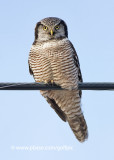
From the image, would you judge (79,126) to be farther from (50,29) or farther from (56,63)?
(50,29)

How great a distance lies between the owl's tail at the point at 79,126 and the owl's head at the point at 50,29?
2060mm

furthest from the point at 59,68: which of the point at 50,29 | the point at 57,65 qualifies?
the point at 50,29

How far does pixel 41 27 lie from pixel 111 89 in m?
3.68

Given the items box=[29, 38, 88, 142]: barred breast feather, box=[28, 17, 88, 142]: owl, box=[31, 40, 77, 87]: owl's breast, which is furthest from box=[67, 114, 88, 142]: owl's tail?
box=[31, 40, 77, 87]: owl's breast

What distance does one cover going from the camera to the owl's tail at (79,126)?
8.32 m

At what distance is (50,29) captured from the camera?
26.1ft

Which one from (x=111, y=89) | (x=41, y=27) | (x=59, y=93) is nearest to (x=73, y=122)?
(x=59, y=93)

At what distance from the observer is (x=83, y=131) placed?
836 cm

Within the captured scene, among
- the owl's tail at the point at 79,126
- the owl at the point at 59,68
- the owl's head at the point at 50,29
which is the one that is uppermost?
the owl's head at the point at 50,29

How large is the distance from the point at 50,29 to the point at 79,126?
2480mm

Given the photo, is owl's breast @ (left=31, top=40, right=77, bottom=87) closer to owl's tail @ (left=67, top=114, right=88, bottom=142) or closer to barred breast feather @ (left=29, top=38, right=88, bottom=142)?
barred breast feather @ (left=29, top=38, right=88, bottom=142)

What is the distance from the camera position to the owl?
24.1ft

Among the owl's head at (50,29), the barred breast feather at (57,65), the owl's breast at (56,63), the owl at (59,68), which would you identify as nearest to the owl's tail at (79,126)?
the owl at (59,68)

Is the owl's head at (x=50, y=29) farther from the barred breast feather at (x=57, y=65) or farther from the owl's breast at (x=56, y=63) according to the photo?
the owl's breast at (x=56, y=63)
